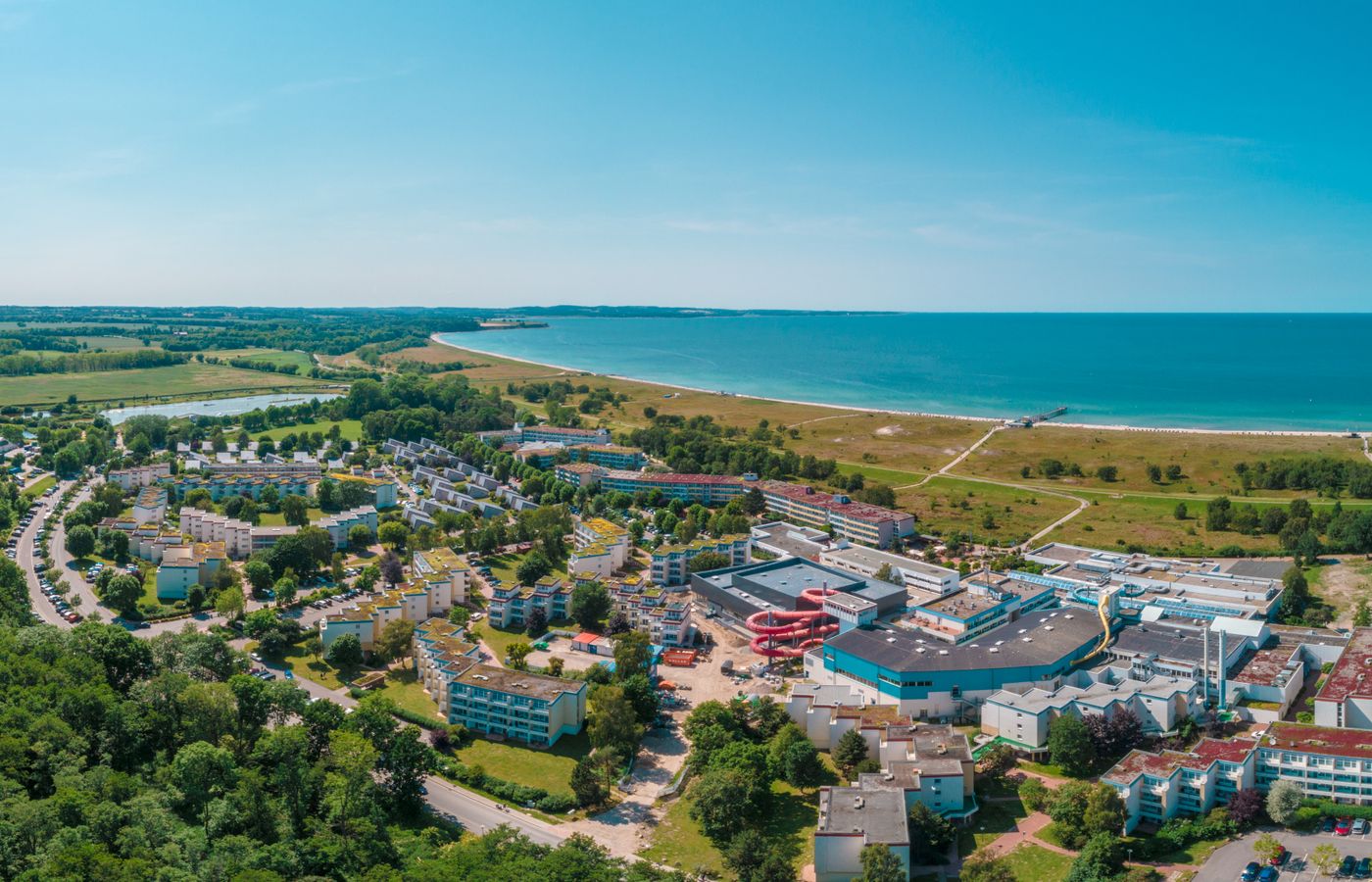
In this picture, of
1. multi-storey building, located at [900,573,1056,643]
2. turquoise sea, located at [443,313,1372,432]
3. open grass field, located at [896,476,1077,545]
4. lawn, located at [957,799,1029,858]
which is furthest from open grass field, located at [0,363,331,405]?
lawn, located at [957,799,1029,858]

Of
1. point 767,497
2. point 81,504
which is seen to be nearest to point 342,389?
point 81,504

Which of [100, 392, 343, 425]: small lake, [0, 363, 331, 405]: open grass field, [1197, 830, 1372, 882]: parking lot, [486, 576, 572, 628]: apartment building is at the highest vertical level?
[0, 363, 331, 405]: open grass field

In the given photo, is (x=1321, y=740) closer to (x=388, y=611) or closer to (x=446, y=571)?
(x=388, y=611)

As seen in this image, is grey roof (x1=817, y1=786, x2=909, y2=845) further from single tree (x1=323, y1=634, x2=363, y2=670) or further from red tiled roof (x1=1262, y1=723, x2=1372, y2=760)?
single tree (x1=323, y1=634, x2=363, y2=670)

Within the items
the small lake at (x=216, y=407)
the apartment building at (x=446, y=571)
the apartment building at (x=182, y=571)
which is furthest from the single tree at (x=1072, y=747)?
the small lake at (x=216, y=407)

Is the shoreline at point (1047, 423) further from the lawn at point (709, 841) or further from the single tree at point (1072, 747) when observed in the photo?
the lawn at point (709, 841)

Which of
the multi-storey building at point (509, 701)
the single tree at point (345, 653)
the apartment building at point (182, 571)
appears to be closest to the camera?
the multi-storey building at point (509, 701)
